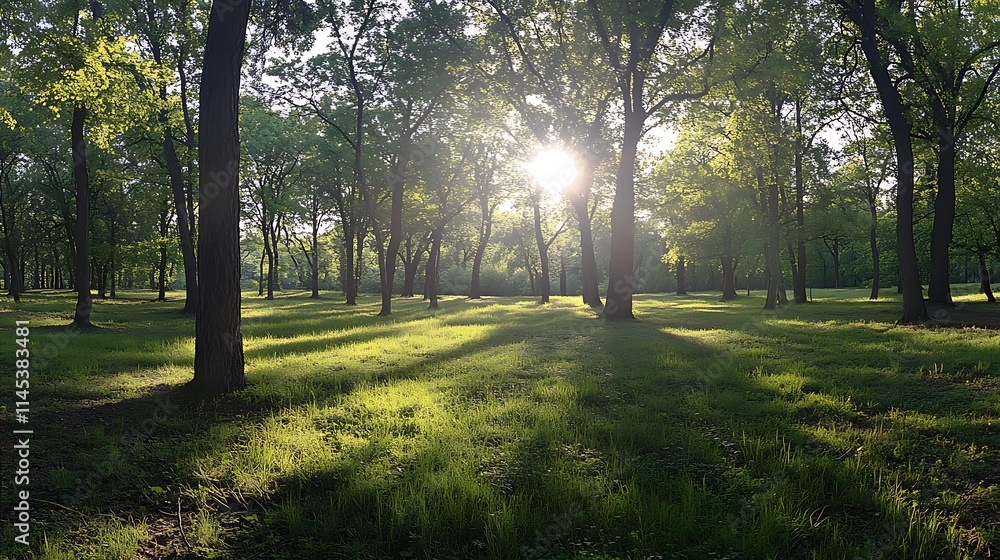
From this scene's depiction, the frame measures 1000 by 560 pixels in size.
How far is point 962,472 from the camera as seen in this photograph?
475 cm

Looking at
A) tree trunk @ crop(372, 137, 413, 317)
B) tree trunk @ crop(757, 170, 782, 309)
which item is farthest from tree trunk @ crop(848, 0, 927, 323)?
tree trunk @ crop(372, 137, 413, 317)

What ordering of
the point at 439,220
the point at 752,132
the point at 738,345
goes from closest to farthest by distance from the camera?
the point at 738,345 → the point at 752,132 → the point at 439,220

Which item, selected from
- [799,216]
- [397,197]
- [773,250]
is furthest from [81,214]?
[799,216]

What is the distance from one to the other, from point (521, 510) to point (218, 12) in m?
7.90

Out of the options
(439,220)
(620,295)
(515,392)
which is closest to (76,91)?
(515,392)

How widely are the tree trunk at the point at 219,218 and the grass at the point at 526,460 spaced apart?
55cm

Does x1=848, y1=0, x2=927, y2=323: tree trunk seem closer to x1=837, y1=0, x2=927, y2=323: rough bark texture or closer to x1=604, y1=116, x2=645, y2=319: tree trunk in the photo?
x1=837, y1=0, x2=927, y2=323: rough bark texture

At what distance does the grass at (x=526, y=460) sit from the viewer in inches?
151

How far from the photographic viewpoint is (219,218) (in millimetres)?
7766

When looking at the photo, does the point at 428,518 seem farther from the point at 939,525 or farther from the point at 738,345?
the point at 738,345

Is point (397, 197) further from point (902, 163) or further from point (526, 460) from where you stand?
point (526, 460)

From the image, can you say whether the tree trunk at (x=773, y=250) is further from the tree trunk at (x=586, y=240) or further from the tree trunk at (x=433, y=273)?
the tree trunk at (x=433, y=273)

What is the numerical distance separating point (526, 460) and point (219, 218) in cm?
568

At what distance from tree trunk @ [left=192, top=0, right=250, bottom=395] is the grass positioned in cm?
55
